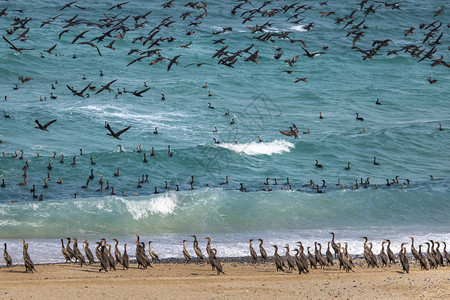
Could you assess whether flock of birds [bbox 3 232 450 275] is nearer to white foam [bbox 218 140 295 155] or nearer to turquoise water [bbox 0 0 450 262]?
turquoise water [bbox 0 0 450 262]

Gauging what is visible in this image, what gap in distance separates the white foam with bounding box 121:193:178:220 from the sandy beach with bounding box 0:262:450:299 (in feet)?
22.8

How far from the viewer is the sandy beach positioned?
14.8 meters

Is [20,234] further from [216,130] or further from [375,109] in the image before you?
[375,109]

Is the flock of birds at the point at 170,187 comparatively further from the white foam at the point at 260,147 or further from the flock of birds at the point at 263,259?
the flock of birds at the point at 263,259

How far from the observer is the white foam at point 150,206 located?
82.6 ft

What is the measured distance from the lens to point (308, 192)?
2942 cm

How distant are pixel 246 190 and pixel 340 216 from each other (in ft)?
15.4

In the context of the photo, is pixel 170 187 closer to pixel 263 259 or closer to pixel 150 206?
pixel 150 206

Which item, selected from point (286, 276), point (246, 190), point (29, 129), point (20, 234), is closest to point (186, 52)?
point (29, 129)

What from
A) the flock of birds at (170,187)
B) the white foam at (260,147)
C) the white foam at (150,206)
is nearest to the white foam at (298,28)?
the white foam at (260,147)

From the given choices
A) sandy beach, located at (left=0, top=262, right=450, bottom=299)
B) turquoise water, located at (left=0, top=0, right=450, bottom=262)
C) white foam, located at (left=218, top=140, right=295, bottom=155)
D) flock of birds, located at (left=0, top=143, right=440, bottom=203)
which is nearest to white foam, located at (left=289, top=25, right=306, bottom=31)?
turquoise water, located at (left=0, top=0, right=450, bottom=262)

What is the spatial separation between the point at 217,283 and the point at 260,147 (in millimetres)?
20466

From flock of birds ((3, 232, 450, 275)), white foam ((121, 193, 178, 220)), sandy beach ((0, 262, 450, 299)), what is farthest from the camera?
white foam ((121, 193, 178, 220))

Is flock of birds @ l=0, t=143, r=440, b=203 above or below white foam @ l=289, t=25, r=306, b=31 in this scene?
below
